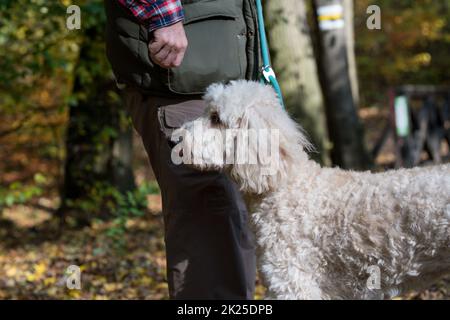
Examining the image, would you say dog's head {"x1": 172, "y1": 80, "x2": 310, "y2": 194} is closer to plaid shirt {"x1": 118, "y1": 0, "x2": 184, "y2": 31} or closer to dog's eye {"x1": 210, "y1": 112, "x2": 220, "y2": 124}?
dog's eye {"x1": 210, "y1": 112, "x2": 220, "y2": 124}

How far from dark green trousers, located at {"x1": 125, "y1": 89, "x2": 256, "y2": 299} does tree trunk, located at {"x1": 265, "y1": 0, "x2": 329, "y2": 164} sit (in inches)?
143

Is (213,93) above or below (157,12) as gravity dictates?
below

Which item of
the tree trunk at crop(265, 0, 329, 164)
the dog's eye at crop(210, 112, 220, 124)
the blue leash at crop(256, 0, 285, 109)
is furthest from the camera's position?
the tree trunk at crop(265, 0, 329, 164)

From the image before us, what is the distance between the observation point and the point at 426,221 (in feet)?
10.2

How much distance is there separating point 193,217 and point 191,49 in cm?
103

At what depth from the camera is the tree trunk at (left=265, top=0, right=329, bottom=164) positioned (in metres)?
7.45

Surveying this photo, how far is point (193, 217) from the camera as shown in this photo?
12.6ft

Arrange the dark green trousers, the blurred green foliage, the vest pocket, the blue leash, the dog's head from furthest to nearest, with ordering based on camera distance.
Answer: the blurred green foliage → the blue leash → the dark green trousers → the vest pocket → the dog's head

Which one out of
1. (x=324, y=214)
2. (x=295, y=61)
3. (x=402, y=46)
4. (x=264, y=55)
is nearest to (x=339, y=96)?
(x=295, y=61)

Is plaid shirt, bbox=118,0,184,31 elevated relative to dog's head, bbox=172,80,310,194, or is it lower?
elevated

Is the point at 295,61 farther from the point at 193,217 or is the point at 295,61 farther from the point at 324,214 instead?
the point at 324,214

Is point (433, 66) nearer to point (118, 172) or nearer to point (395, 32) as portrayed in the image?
point (395, 32)

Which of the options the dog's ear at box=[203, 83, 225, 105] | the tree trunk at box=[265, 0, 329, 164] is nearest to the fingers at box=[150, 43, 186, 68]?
the dog's ear at box=[203, 83, 225, 105]

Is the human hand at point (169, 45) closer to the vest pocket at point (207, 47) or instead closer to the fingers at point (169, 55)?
the fingers at point (169, 55)
